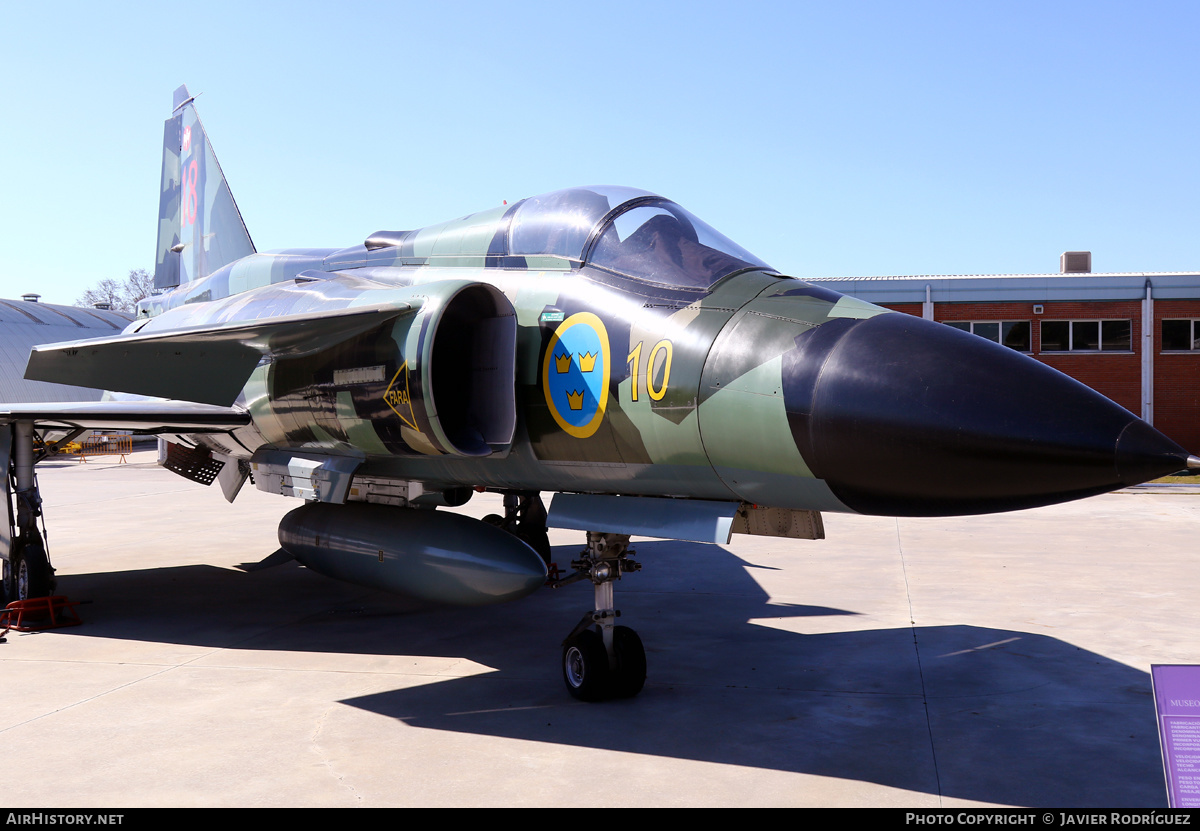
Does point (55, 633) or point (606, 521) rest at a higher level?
point (606, 521)

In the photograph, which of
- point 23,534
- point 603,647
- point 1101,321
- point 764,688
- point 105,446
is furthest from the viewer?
point 105,446

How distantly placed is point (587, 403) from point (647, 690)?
6.28 ft

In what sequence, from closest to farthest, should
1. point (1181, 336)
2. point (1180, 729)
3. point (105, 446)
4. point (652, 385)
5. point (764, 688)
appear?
1. point (1180, 729)
2. point (652, 385)
3. point (764, 688)
4. point (1181, 336)
5. point (105, 446)

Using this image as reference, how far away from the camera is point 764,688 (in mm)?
5734

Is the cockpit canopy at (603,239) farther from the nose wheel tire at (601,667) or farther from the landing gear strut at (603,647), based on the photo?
the nose wheel tire at (601,667)

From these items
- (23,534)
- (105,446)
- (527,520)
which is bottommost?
(105,446)

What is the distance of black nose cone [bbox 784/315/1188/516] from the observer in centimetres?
348

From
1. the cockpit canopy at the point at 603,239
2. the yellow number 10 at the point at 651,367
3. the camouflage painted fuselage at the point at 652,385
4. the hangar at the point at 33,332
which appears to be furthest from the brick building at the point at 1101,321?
the hangar at the point at 33,332

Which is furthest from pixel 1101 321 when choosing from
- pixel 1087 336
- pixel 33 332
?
pixel 33 332

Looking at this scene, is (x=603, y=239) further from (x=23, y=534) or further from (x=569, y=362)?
(x=23, y=534)

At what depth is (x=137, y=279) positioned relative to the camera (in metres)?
76.8

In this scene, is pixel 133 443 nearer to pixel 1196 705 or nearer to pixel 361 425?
pixel 361 425

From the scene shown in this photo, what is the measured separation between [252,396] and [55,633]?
2847mm

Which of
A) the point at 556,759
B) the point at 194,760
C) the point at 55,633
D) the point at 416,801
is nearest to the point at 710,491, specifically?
the point at 556,759
